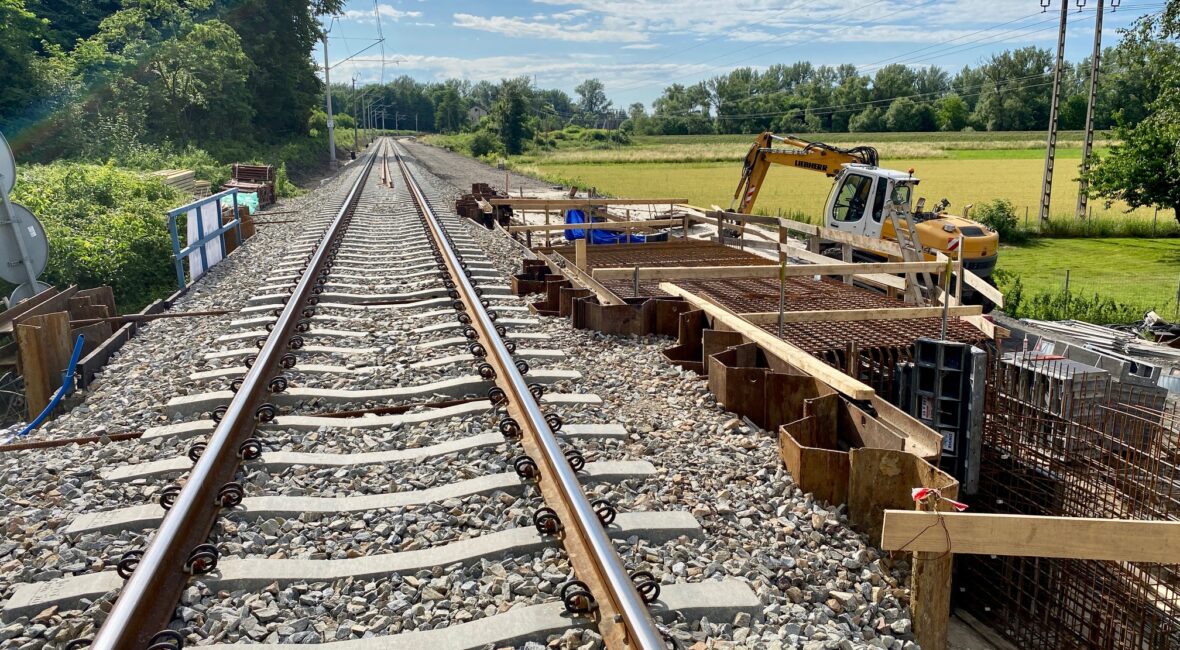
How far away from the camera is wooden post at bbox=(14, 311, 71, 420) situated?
23.3ft

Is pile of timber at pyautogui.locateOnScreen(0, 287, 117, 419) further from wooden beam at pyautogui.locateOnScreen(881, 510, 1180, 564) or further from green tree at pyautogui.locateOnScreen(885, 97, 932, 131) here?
green tree at pyautogui.locateOnScreen(885, 97, 932, 131)

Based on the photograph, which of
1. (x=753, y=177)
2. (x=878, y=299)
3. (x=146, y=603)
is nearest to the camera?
(x=146, y=603)

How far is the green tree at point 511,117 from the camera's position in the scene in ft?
262

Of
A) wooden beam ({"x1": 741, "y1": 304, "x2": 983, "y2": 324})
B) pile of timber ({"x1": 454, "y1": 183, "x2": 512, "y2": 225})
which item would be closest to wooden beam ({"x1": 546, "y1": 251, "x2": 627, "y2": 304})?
wooden beam ({"x1": 741, "y1": 304, "x2": 983, "y2": 324})

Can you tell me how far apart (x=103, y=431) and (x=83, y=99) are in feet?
118

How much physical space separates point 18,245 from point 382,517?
9104mm

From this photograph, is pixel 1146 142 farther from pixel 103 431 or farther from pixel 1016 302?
pixel 103 431

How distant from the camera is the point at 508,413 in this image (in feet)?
18.8

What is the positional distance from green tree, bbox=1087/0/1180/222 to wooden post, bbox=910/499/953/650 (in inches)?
926

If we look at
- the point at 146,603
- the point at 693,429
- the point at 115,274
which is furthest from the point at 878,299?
the point at 115,274

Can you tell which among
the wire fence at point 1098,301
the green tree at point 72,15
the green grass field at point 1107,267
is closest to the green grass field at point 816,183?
the green grass field at point 1107,267

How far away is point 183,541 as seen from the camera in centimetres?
389

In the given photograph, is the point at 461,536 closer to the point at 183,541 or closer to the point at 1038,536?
the point at 183,541

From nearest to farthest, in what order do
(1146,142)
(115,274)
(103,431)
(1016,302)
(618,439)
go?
(618,439)
(103,431)
(115,274)
(1016,302)
(1146,142)
